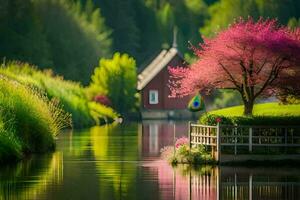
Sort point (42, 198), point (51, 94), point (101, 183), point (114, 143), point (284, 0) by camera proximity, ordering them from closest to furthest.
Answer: point (42, 198), point (101, 183), point (114, 143), point (51, 94), point (284, 0)

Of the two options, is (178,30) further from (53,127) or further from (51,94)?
(53,127)

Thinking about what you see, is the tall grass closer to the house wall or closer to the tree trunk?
the tree trunk

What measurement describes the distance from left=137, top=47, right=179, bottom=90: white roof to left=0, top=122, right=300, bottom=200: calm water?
238ft

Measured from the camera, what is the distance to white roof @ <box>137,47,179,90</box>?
12175cm

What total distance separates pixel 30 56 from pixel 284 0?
55.2 meters

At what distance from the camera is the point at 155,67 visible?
416 ft

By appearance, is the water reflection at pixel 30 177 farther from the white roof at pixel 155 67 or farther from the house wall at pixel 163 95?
the white roof at pixel 155 67

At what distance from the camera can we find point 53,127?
49.9 meters

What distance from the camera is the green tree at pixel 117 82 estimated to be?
364 ft

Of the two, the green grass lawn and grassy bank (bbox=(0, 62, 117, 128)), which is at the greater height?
grassy bank (bbox=(0, 62, 117, 128))

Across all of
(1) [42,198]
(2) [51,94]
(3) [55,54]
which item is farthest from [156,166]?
(3) [55,54]

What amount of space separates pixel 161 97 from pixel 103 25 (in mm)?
37155

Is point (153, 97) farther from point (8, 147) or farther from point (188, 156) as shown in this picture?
point (8, 147)

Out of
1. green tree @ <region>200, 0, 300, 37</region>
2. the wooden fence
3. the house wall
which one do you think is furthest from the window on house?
the wooden fence
